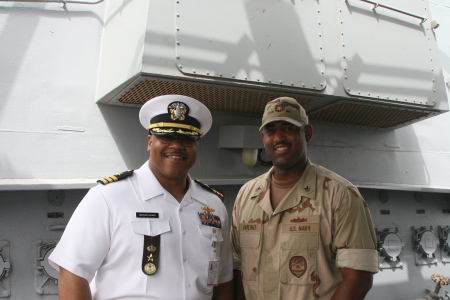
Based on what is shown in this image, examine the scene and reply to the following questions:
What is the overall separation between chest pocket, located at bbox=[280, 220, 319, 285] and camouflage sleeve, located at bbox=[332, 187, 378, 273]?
96mm

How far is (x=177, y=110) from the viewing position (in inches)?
70.2

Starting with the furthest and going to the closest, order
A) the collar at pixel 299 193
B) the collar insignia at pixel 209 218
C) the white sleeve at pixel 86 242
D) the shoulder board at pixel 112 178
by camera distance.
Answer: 1. the collar at pixel 299 193
2. the collar insignia at pixel 209 218
3. the shoulder board at pixel 112 178
4. the white sleeve at pixel 86 242

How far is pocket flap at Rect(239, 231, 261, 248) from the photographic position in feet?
6.55

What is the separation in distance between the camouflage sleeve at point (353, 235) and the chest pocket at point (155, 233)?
74 cm

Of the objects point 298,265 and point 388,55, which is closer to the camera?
point 298,265

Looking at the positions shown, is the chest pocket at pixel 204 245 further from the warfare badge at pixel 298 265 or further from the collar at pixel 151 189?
the warfare badge at pixel 298 265

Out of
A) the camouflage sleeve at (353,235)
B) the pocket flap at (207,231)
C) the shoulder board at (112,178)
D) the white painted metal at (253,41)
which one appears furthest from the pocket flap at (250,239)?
the white painted metal at (253,41)

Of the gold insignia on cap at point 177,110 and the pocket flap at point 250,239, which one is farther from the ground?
the gold insignia on cap at point 177,110

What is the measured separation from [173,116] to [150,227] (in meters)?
0.48

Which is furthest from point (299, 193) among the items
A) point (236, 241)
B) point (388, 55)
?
point (388, 55)

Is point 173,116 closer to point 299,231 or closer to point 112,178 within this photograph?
point 112,178

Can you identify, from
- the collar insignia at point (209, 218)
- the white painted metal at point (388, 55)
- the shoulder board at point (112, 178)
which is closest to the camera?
the shoulder board at point (112, 178)

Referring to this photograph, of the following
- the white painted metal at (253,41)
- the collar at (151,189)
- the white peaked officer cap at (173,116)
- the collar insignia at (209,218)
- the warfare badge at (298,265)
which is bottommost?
the warfare badge at (298,265)

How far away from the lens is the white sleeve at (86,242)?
1.45 m
